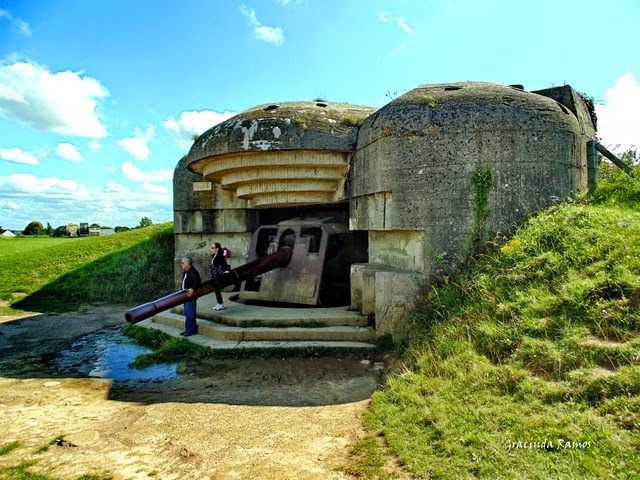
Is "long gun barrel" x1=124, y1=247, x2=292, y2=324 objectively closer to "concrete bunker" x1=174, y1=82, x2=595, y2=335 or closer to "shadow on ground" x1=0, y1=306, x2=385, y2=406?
"concrete bunker" x1=174, y1=82, x2=595, y2=335

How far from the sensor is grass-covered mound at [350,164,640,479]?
6.75ft

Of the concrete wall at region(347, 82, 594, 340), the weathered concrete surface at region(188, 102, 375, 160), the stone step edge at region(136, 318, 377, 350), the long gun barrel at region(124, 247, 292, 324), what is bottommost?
the stone step edge at region(136, 318, 377, 350)

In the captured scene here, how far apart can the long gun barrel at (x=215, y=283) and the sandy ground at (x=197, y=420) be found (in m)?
0.65

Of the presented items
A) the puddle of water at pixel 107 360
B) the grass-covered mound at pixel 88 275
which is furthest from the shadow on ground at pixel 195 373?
the grass-covered mound at pixel 88 275

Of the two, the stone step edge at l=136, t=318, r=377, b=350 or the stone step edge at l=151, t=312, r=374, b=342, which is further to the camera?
the stone step edge at l=151, t=312, r=374, b=342

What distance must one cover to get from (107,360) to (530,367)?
14.1 feet

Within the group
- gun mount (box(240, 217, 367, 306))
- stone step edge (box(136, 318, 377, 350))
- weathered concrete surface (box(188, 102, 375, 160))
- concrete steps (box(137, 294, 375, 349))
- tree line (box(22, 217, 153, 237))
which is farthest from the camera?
tree line (box(22, 217, 153, 237))

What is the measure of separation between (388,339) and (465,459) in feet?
8.16

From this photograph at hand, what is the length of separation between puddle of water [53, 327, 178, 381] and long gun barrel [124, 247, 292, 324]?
0.55 meters

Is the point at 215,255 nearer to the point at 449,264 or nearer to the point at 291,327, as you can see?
the point at 291,327

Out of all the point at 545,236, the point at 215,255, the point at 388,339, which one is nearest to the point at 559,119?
the point at 545,236

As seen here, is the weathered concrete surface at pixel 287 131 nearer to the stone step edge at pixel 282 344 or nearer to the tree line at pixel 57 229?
the stone step edge at pixel 282 344

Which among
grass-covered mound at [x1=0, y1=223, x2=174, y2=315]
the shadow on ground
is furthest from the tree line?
the shadow on ground

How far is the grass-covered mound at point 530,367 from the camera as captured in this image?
2057mm
